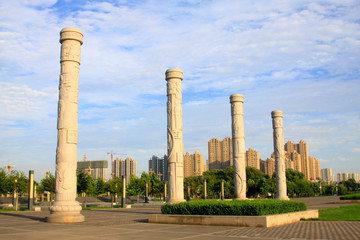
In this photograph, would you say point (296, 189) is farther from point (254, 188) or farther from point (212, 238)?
point (212, 238)

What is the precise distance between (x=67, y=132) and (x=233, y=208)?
28.1ft

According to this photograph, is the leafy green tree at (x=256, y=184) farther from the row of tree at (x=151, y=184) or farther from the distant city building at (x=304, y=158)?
the distant city building at (x=304, y=158)

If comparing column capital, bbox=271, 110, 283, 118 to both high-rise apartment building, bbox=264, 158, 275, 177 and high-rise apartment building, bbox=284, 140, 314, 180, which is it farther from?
high-rise apartment building, bbox=284, 140, 314, 180

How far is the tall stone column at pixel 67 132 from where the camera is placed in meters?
15.3

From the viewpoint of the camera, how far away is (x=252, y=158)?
11638 centimetres

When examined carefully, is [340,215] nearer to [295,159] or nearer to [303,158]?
[295,159]

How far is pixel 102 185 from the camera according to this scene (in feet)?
131

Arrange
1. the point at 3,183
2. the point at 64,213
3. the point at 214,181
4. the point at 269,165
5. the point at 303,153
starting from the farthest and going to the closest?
the point at 303,153 < the point at 269,165 < the point at 214,181 < the point at 3,183 < the point at 64,213

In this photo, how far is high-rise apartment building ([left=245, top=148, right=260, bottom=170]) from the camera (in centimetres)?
11562

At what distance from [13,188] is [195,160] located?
98619 mm

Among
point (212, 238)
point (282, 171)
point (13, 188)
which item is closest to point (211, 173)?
point (282, 171)

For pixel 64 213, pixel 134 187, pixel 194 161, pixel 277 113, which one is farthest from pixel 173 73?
pixel 194 161

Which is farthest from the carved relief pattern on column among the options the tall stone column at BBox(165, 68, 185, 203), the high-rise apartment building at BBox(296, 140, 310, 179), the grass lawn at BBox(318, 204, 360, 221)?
the high-rise apartment building at BBox(296, 140, 310, 179)

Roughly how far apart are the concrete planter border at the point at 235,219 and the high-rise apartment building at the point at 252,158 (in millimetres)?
102468
